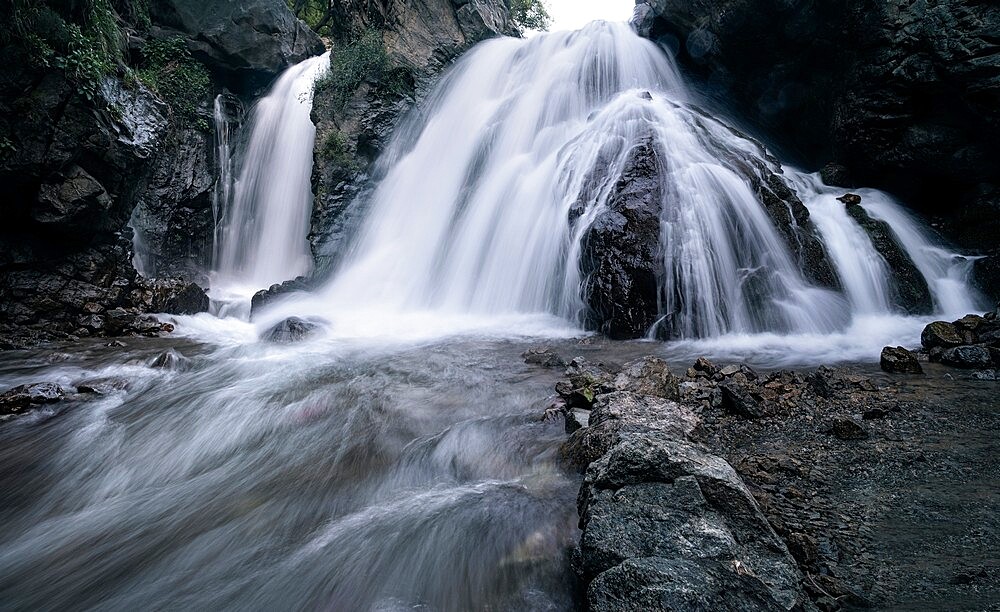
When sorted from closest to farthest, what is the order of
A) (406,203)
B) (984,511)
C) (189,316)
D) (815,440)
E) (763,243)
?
(984,511)
(815,440)
(763,243)
(189,316)
(406,203)

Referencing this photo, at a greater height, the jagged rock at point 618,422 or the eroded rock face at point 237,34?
the eroded rock face at point 237,34

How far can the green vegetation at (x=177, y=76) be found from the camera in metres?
14.5

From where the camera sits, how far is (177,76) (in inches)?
586

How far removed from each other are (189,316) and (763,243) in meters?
11.8

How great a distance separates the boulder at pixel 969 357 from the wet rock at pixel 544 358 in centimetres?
403

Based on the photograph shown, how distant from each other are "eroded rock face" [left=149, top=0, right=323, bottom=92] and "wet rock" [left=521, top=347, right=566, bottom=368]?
17120mm

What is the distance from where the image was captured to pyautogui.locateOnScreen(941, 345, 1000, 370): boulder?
4461mm

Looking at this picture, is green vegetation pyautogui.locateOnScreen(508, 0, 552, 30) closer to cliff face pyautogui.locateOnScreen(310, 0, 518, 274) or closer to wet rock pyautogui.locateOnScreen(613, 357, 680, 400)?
cliff face pyautogui.locateOnScreen(310, 0, 518, 274)

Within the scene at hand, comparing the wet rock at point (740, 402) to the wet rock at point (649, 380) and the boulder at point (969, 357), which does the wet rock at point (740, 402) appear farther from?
the boulder at point (969, 357)

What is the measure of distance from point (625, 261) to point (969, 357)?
3.86m

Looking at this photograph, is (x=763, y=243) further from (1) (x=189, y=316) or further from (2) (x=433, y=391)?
(1) (x=189, y=316)

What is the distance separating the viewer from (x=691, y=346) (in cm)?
613

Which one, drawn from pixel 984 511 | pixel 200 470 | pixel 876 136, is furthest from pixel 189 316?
pixel 876 136

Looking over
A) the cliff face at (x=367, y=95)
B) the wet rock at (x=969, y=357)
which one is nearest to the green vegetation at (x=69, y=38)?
the cliff face at (x=367, y=95)
